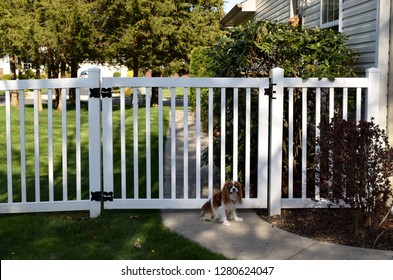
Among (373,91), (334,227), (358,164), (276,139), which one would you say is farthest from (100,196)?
(373,91)

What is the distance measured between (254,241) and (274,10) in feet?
30.2

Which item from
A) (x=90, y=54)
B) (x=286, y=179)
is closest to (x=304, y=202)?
(x=286, y=179)

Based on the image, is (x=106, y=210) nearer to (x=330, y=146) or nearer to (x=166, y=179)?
(x=166, y=179)

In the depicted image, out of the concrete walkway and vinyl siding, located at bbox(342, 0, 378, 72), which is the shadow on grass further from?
vinyl siding, located at bbox(342, 0, 378, 72)

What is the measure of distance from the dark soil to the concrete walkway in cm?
13

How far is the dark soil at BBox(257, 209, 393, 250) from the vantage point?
4832 millimetres

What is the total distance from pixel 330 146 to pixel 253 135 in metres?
1.56

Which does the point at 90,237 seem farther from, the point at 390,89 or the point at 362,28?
the point at 362,28

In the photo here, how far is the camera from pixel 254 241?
16.0 ft

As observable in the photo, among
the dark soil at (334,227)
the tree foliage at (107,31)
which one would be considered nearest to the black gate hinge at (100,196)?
the dark soil at (334,227)

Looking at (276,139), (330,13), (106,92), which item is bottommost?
(276,139)

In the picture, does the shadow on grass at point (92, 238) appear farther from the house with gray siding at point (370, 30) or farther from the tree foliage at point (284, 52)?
the house with gray siding at point (370, 30)

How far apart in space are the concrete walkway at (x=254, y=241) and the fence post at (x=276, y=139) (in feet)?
0.95

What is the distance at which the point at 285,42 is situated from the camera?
20.9ft
